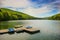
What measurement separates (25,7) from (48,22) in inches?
27.6

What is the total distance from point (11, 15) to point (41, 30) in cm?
85

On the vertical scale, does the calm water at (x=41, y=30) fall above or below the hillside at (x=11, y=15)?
below

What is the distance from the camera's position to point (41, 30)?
3.31 metres

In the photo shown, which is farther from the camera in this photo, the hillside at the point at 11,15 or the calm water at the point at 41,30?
the hillside at the point at 11,15

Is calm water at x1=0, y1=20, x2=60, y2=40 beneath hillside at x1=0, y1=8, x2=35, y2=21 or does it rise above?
beneath

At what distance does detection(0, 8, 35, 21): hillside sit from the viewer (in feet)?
10.9

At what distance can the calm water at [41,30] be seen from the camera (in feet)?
10.5

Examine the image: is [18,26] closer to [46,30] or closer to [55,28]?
[46,30]

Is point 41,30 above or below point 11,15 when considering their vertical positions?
below

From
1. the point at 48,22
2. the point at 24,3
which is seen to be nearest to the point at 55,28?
the point at 48,22

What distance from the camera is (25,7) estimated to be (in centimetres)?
339

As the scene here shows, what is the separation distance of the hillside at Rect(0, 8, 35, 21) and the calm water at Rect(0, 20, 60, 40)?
11 cm

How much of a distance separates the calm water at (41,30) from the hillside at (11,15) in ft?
0.35

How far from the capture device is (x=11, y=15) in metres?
3.35
